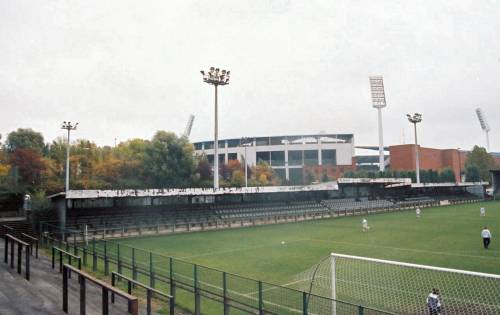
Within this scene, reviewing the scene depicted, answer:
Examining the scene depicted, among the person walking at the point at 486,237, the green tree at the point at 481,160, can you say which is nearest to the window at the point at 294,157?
the green tree at the point at 481,160

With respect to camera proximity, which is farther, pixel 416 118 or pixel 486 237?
pixel 416 118

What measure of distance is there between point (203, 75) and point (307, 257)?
30665 mm

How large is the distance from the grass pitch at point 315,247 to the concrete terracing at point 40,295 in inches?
287

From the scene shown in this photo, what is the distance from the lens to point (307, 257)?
902 inches

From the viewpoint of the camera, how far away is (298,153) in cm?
11600

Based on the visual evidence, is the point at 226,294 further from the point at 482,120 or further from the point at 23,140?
the point at 482,120

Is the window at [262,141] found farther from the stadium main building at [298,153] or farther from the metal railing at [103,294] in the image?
the metal railing at [103,294]

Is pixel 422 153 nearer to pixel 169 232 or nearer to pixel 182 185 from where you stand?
pixel 182 185

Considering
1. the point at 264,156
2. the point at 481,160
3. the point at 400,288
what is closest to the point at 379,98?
the point at 264,156

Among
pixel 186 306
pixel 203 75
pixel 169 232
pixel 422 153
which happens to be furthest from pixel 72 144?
pixel 422 153

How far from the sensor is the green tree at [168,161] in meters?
66.3

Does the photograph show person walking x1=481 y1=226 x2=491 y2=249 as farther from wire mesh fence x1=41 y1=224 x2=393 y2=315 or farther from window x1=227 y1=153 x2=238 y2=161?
window x1=227 y1=153 x2=238 y2=161

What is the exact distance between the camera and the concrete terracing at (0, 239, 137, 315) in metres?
11.8

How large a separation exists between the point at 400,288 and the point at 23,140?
85.4m
